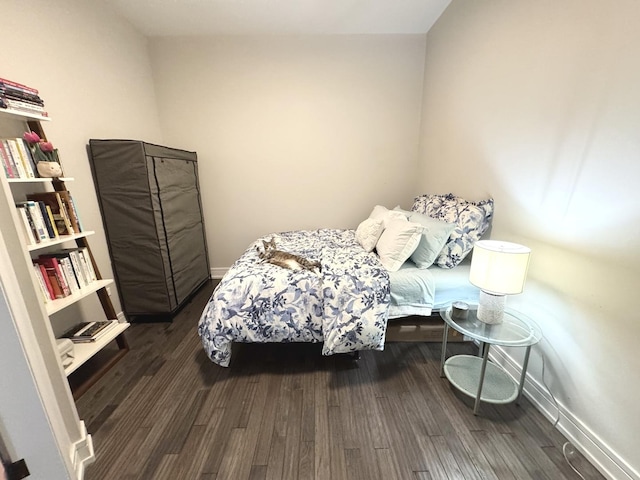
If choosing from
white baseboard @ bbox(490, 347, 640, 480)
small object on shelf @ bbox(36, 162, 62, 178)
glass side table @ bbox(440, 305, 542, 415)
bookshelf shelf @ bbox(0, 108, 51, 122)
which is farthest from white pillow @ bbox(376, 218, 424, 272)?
bookshelf shelf @ bbox(0, 108, 51, 122)

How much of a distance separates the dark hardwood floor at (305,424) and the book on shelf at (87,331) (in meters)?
0.28

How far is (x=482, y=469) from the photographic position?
45.7 inches

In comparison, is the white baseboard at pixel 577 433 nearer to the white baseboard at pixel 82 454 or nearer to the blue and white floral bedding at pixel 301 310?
the blue and white floral bedding at pixel 301 310

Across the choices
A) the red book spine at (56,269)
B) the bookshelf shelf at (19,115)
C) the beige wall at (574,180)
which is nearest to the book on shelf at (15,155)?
the bookshelf shelf at (19,115)

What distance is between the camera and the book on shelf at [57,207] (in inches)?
60.3

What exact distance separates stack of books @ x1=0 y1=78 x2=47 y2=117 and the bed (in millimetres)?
1403

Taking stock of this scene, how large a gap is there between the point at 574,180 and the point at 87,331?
2.99m

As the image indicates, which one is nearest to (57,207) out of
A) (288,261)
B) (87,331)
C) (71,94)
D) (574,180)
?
(87,331)

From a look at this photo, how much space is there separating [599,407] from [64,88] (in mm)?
3647

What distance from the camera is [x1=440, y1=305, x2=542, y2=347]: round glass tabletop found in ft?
4.32

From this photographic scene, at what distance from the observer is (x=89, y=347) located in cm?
163

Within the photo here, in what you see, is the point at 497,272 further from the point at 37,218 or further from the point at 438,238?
the point at 37,218

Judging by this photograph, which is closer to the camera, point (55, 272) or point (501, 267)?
point (501, 267)

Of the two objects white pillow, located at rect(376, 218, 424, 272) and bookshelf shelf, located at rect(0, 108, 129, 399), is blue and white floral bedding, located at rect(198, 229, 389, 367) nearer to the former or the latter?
white pillow, located at rect(376, 218, 424, 272)
